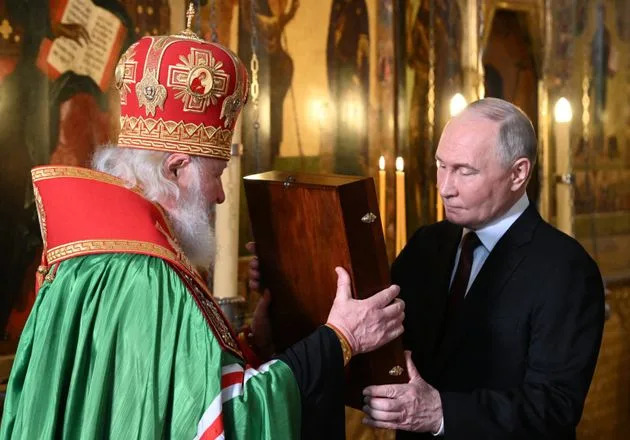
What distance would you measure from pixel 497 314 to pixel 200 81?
1245mm

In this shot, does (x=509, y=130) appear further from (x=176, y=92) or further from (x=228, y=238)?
(x=228, y=238)

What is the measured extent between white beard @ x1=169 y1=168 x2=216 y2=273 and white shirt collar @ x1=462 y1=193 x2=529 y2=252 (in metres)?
0.99

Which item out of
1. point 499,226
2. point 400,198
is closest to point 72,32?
point 400,198

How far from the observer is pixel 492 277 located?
2.99 m

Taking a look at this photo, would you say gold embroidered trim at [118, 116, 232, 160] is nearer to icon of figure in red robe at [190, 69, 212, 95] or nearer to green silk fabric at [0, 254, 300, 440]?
icon of figure in red robe at [190, 69, 212, 95]

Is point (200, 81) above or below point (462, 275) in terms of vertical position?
above

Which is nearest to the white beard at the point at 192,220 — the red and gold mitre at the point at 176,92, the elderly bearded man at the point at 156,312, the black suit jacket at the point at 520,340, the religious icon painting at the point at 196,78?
the elderly bearded man at the point at 156,312

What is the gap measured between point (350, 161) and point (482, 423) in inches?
112

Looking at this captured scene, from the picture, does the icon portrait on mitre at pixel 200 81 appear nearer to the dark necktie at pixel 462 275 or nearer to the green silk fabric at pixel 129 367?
the green silk fabric at pixel 129 367

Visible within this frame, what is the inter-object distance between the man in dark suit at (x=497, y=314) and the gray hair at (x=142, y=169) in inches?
34.7

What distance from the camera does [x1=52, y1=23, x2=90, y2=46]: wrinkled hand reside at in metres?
4.02

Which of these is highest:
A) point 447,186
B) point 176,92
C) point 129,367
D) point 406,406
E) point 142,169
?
point 176,92

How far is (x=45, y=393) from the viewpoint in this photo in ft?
7.83

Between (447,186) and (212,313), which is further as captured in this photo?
(447,186)
